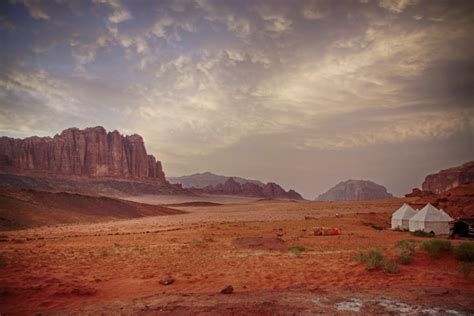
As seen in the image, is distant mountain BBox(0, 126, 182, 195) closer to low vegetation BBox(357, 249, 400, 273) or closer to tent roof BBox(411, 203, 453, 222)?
tent roof BBox(411, 203, 453, 222)

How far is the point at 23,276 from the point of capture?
11.3m

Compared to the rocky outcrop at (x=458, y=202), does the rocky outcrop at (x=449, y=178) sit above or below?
above

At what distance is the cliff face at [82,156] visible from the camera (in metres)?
127

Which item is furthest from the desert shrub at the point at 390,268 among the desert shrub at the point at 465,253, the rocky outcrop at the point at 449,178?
the rocky outcrop at the point at 449,178

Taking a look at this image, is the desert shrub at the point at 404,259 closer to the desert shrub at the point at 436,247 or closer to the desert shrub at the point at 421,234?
the desert shrub at the point at 436,247

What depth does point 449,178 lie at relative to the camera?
12750 cm

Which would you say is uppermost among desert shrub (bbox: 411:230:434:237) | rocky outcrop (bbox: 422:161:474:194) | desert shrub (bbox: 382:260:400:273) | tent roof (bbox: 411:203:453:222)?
rocky outcrop (bbox: 422:161:474:194)

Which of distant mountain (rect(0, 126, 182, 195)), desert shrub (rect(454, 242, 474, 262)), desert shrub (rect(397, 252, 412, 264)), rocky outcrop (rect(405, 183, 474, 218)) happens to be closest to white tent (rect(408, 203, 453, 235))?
rocky outcrop (rect(405, 183, 474, 218))

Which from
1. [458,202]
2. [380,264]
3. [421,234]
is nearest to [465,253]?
[380,264]

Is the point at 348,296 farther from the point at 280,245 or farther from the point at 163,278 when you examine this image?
the point at 280,245

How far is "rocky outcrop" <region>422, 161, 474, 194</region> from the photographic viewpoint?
11718cm

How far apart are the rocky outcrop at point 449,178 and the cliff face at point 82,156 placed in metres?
112

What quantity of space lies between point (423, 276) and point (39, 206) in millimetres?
51215

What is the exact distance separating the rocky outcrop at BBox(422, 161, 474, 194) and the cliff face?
369ft
